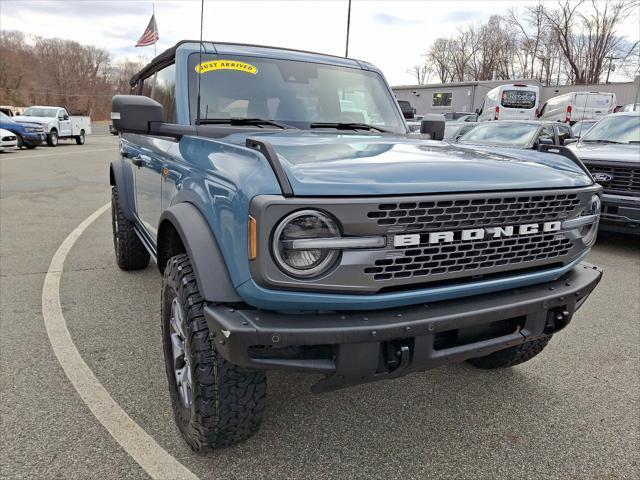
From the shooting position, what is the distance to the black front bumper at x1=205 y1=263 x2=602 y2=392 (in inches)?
69.4

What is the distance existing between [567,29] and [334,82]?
56750 millimetres

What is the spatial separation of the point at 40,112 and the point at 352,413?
981 inches

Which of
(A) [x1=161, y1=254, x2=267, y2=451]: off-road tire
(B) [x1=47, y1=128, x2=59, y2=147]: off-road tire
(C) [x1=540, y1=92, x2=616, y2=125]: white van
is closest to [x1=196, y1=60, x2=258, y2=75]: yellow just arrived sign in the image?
(A) [x1=161, y1=254, x2=267, y2=451]: off-road tire

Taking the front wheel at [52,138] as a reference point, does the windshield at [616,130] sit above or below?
above

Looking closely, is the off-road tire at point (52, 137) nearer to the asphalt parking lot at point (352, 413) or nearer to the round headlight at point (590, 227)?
the asphalt parking lot at point (352, 413)

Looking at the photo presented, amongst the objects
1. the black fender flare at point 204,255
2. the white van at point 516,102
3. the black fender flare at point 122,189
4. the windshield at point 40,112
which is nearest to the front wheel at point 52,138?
the windshield at point 40,112

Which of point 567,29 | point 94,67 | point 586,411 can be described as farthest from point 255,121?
point 94,67

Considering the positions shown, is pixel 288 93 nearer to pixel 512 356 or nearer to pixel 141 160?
pixel 141 160

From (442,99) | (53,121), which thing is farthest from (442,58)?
(53,121)

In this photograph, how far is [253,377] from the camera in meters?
2.10

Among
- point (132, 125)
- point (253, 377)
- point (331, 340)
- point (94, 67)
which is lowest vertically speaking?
point (253, 377)

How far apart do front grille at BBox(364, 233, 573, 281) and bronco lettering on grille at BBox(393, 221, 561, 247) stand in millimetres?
24

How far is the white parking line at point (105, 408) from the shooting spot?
2.24 metres

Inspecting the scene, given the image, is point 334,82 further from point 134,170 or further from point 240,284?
point 240,284
